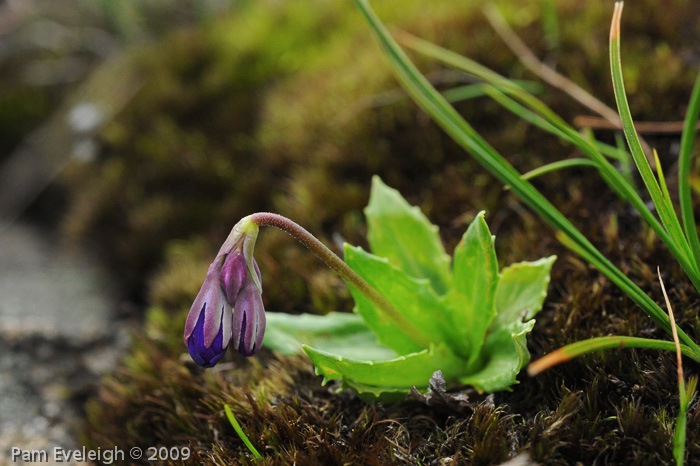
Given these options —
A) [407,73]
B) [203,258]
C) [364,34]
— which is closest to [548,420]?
[407,73]

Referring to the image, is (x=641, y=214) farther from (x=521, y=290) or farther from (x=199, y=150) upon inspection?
(x=199, y=150)

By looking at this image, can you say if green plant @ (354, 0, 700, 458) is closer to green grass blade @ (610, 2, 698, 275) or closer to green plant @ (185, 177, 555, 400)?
green grass blade @ (610, 2, 698, 275)

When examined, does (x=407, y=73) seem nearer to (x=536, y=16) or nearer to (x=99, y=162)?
(x=536, y=16)

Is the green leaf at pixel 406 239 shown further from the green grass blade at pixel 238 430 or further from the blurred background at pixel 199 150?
the green grass blade at pixel 238 430

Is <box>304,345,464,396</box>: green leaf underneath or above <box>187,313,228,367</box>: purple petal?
underneath

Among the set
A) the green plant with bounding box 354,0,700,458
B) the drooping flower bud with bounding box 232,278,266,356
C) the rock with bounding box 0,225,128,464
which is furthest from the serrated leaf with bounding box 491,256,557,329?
the rock with bounding box 0,225,128,464

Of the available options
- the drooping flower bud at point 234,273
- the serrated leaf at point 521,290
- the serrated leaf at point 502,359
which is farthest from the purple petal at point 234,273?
the serrated leaf at point 521,290
